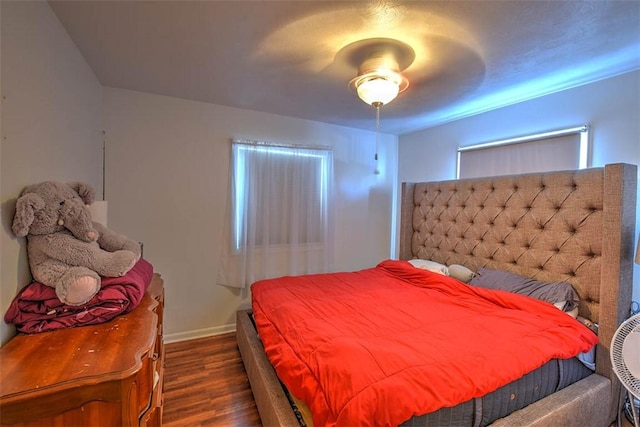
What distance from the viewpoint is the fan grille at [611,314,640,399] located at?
1.19 m

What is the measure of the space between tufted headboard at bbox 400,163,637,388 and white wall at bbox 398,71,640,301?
310 millimetres

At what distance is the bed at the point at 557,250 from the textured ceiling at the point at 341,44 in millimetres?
685

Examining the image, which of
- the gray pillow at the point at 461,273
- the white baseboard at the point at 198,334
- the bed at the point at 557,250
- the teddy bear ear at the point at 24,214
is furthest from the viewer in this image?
the white baseboard at the point at 198,334

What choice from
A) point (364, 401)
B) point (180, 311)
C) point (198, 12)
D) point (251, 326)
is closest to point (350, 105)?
point (198, 12)

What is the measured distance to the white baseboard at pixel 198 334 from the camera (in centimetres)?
255

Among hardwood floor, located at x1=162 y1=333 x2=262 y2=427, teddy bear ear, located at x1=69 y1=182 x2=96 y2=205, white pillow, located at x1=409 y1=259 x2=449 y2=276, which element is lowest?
hardwood floor, located at x1=162 y1=333 x2=262 y2=427

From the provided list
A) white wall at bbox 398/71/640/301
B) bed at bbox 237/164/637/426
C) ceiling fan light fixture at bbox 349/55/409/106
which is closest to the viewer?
bed at bbox 237/164/637/426

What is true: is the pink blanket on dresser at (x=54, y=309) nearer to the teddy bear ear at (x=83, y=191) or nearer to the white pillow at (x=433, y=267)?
the teddy bear ear at (x=83, y=191)

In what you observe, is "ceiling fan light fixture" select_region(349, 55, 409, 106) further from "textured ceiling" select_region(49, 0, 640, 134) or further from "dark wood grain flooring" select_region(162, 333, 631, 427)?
"dark wood grain flooring" select_region(162, 333, 631, 427)

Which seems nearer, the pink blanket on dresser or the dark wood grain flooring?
the pink blanket on dresser

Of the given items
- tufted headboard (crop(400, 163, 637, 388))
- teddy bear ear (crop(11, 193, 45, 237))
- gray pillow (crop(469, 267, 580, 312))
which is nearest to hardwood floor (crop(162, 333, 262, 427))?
teddy bear ear (crop(11, 193, 45, 237))

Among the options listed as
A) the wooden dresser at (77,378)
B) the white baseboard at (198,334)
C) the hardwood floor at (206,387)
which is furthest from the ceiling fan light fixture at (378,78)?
the white baseboard at (198,334)

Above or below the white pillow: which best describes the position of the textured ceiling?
above

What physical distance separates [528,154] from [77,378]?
114 inches
